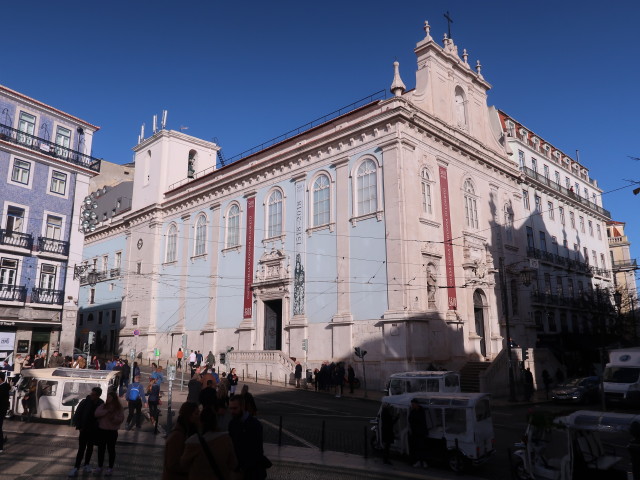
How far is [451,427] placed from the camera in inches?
427

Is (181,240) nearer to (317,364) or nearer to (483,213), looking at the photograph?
(317,364)

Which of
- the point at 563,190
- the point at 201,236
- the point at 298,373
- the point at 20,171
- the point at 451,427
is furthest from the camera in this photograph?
the point at 563,190

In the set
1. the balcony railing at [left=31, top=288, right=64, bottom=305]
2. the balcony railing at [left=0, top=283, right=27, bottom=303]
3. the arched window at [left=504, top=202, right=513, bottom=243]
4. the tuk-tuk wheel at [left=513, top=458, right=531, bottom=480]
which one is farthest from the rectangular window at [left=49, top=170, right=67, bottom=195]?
the arched window at [left=504, top=202, right=513, bottom=243]

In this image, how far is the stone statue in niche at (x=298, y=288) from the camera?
30.2 m

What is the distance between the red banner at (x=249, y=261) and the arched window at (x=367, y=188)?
9.19 metres

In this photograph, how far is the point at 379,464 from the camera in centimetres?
1072

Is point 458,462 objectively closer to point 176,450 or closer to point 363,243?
point 176,450

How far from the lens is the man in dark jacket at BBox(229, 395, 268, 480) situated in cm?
607

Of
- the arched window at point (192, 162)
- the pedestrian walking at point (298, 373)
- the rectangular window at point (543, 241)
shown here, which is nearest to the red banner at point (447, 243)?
the pedestrian walking at point (298, 373)

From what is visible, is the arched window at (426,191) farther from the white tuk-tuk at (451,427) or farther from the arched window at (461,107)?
the white tuk-tuk at (451,427)

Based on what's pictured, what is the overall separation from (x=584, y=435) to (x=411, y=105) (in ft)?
74.5

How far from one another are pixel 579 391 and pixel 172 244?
102 ft

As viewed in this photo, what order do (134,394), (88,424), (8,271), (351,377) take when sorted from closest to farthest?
(88,424) → (134,394) → (351,377) → (8,271)

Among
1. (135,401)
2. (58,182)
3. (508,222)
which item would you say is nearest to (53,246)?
(58,182)
